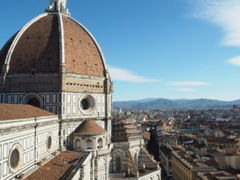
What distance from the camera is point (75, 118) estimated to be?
26547 mm

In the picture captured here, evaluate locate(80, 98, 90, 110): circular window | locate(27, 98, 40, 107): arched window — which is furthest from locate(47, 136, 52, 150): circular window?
locate(80, 98, 90, 110): circular window

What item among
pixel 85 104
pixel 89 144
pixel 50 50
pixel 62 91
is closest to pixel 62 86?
pixel 62 91

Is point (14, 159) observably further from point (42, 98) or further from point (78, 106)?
point (78, 106)

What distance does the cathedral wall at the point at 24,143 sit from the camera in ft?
50.4

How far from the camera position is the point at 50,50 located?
89.5 ft

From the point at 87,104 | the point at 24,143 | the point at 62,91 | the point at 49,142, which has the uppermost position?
the point at 62,91

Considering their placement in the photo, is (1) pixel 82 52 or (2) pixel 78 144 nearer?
(2) pixel 78 144

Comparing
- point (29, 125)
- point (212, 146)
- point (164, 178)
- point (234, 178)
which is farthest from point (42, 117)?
point (212, 146)

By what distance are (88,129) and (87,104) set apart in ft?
11.0

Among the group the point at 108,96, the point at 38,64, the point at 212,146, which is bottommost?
the point at 212,146

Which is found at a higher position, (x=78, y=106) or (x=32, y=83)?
(x=32, y=83)

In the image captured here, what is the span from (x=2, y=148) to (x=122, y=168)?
17966 millimetres

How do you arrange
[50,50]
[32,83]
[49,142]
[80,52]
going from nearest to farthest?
[49,142], [32,83], [50,50], [80,52]

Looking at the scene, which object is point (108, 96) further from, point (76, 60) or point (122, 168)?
point (122, 168)
